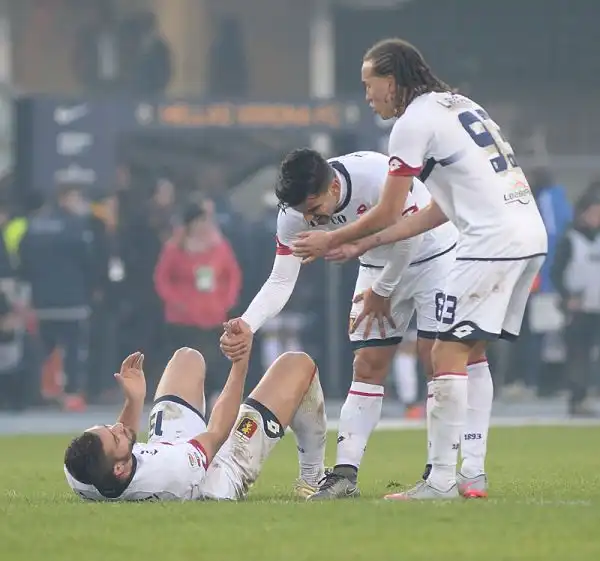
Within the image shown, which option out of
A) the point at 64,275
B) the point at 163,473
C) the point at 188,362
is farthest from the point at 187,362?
the point at 64,275

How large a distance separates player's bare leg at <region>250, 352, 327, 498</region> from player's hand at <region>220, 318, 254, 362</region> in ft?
0.82

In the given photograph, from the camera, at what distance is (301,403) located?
9297 millimetres

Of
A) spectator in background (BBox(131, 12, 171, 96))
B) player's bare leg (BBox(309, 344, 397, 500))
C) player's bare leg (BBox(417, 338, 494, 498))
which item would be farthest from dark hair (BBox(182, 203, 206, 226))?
player's bare leg (BBox(417, 338, 494, 498))

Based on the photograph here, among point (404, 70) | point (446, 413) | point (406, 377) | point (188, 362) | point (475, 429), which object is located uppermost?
point (404, 70)

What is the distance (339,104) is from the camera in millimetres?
21203

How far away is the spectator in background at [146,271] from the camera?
20.6 metres

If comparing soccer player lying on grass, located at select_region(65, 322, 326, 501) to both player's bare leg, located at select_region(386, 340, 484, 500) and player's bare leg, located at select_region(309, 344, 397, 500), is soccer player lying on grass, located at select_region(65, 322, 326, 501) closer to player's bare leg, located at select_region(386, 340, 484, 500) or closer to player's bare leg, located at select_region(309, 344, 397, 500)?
player's bare leg, located at select_region(309, 344, 397, 500)

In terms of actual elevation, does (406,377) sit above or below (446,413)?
below

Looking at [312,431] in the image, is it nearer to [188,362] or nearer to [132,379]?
[188,362]

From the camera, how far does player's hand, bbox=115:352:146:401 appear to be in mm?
9047

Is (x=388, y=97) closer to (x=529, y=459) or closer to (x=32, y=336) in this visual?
(x=529, y=459)

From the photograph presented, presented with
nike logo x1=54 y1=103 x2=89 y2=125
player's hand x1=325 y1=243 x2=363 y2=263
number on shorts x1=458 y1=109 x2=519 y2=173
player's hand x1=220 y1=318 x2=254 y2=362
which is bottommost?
player's hand x1=220 y1=318 x2=254 y2=362

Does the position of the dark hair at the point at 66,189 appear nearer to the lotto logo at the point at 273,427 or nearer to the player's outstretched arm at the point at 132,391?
the player's outstretched arm at the point at 132,391

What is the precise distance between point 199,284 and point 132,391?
10.0 metres
